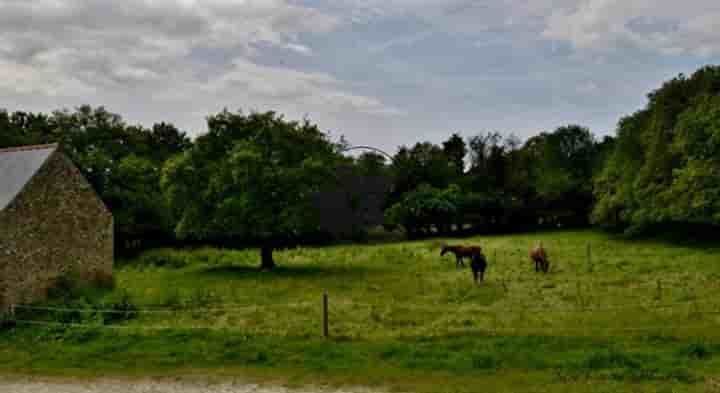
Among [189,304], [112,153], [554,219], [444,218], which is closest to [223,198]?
[189,304]

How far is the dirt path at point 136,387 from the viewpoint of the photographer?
448 inches

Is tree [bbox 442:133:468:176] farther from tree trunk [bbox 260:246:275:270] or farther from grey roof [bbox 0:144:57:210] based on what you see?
grey roof [bbox 0:144:57:210]

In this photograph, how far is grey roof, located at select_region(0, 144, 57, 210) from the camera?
2091 centimetres

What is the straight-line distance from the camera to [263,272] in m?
29.7

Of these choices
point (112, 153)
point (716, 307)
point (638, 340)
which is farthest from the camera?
point (112, 153)

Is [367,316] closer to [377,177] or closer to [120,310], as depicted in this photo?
[120,310]

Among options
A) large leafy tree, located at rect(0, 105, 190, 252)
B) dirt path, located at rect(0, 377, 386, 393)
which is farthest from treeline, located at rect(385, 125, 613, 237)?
dirt path, located at rect(0, 377, 386, 393)

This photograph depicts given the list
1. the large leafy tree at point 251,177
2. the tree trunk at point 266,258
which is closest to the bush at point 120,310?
the large leafy tree at point 251,177

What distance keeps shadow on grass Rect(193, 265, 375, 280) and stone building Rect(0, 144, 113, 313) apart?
249 inches

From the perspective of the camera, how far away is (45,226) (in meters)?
21.6

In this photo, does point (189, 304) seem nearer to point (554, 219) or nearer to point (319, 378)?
point (319, 378)

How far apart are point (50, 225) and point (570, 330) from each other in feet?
59.1

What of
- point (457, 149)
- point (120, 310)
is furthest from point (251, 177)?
point (457, 149)

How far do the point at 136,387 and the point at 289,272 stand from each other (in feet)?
58.1
